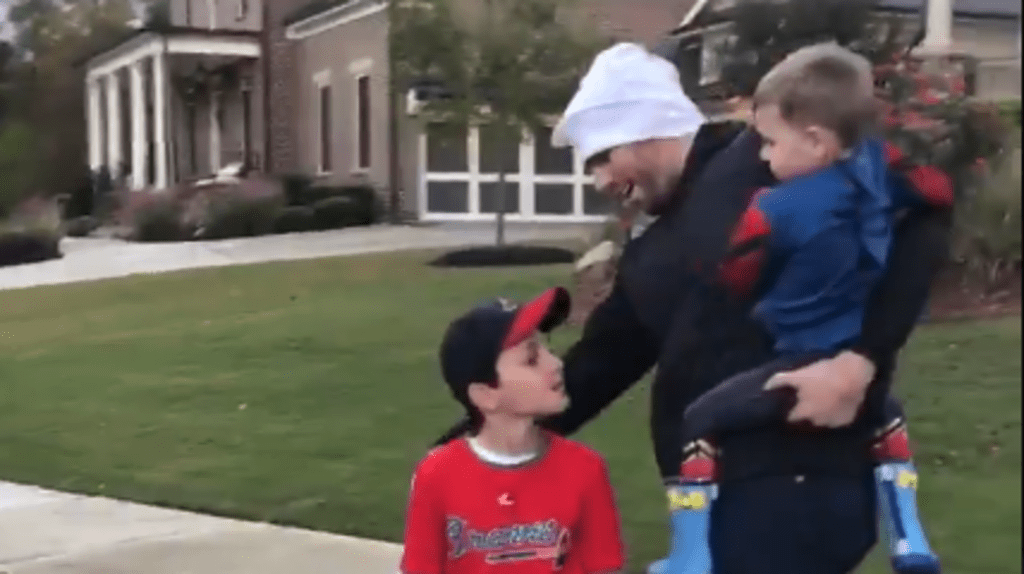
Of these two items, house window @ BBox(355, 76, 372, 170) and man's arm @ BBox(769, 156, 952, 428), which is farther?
house window @ BBox(355, 76, 372, 170)

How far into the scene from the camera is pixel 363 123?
23.1 meters

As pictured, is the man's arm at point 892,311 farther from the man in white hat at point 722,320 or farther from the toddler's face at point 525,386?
the toddler's face at point 525,386

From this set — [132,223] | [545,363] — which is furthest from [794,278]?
[132,223]

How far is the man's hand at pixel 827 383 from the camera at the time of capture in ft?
6.37

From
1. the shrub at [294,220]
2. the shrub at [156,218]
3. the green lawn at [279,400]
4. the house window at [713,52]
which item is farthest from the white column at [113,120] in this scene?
the shrub at [294,220]

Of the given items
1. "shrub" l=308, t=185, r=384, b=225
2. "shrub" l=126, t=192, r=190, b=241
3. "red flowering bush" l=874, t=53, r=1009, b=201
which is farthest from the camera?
"shrub" l=308, t=185, r=384, b=225

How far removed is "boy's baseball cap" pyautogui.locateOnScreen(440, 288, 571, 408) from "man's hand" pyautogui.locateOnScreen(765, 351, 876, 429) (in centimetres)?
60

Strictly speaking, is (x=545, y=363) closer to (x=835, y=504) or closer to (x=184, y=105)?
(x=835, y=504)

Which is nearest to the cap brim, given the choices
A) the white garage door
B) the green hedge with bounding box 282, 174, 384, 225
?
the white garage door

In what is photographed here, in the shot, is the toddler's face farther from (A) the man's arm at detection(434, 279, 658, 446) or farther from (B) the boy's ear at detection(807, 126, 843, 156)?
(B) the boy's ear at detection(807, 126, 843, 156)

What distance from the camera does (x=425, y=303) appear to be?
11445 mm

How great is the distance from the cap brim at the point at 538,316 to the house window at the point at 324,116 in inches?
798

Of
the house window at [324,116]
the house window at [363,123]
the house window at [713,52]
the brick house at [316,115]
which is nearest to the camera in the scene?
the house window at [713,52]

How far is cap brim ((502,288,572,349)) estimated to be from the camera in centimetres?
246
